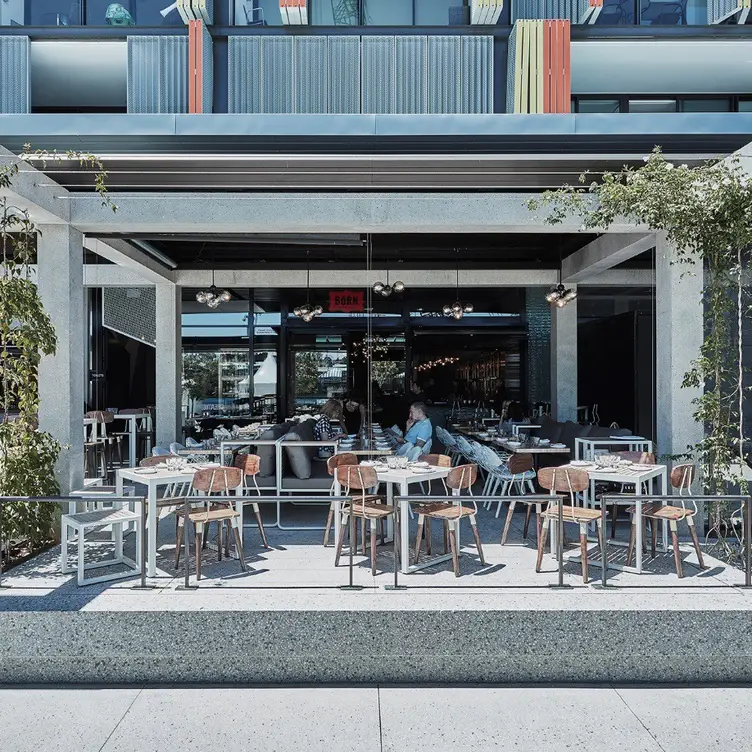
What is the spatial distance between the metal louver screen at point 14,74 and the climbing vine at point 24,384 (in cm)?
229

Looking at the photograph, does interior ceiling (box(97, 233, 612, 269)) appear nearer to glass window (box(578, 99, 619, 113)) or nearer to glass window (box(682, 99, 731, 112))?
glass window (box(578, 99, 619, 113))

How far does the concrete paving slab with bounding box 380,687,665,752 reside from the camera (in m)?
3.23

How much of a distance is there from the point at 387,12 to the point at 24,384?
18.9 feet

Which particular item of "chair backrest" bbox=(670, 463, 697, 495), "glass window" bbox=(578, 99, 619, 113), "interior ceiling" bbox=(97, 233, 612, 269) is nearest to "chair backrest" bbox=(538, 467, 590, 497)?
"chair backrest" bbox=(670, 463, 697, 495)

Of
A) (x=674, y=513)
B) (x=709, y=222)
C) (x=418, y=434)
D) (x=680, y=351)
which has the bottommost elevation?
(x=674, y=513)

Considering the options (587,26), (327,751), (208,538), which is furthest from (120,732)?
(587,26)

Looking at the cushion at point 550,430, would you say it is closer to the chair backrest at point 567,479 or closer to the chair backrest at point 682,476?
the chair backrest at point 682,476

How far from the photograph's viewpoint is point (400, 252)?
1094 cm

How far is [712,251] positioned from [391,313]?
9271mm

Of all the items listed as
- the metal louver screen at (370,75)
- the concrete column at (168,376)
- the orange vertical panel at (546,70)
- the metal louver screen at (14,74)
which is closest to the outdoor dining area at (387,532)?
the metal louver screen at (370,75)

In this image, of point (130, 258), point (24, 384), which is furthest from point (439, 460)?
point (130, 258)

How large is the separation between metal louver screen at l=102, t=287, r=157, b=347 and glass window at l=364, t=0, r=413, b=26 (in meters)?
6.84

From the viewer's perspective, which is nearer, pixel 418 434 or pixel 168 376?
pixel 418 434

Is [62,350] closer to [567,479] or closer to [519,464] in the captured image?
[519,464]
